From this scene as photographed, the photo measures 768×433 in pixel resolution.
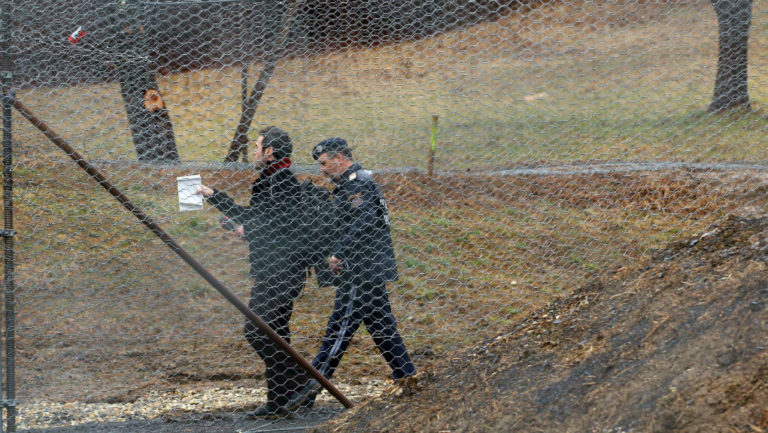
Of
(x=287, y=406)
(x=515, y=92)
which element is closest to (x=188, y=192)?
(x=287, y=406)

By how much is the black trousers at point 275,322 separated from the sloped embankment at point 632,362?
607 mm

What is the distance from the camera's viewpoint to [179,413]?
16.1 ft

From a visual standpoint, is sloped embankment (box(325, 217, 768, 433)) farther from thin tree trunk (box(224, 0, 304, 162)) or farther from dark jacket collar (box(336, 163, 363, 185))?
thin tree trunk (box(224, 0, 304, 162))

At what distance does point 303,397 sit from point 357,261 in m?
1.00

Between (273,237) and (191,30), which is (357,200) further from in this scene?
(191,30)

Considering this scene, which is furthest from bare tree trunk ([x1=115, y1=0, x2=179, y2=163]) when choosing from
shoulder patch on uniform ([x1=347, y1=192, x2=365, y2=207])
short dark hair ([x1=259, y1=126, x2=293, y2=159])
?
shoulder patch on uniform ([x1=347, y1=192, x2=365, y2=207])

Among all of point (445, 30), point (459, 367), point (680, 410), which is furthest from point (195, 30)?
point (680, 410)

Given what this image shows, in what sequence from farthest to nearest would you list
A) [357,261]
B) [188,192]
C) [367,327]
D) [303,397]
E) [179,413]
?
[179,413] < [303,397] < [367,327] < [357,261] < [188,192]

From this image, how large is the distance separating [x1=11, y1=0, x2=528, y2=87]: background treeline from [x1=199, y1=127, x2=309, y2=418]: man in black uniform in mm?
612

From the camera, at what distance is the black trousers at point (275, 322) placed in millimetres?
4527

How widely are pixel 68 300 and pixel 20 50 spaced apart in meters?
1.92

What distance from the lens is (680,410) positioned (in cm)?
292

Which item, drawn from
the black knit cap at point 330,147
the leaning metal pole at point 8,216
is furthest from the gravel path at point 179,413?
the black knit cap at point 330,147

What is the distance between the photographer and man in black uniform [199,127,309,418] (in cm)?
436
